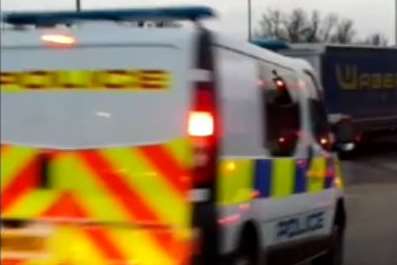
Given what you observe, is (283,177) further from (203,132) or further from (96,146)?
(96,146)

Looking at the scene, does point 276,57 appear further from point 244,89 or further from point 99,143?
point 99,143

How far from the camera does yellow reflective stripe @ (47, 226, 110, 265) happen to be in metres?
6.80

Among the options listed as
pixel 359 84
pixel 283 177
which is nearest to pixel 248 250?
pixel 283 177

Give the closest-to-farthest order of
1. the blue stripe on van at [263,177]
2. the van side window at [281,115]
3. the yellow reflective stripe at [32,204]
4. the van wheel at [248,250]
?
the yellow reflective stripe at [32,204] < the van wheel at [248,250] < the blue stripe on van at [263,177] < the van side window at [281,115]

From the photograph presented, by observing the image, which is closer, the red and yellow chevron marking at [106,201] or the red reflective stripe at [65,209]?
the red and yellow chevron marking at [106,201]

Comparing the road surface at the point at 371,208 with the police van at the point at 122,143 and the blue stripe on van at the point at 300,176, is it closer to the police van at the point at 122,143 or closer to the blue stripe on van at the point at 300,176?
the blue stripe on van at the point at 300,176

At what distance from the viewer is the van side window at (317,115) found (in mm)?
9273

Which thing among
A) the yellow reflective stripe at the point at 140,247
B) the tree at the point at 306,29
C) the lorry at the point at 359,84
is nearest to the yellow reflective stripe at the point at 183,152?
the yellow reflective stripe at the point at 140,247

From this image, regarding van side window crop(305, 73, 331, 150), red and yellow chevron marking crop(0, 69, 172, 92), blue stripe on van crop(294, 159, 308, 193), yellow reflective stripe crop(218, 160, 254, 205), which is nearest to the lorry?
van side window crop(305, 73, 331, 150)

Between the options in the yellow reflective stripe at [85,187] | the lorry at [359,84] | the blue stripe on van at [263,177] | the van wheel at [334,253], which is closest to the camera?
the yellow reflective stripe at [85,187]

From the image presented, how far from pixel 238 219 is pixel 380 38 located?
9233 centimetres

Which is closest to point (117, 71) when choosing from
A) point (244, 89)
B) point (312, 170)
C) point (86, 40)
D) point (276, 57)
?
point (86, 40)

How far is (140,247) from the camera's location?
21.9 ft

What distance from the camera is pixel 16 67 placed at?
7.03 m
